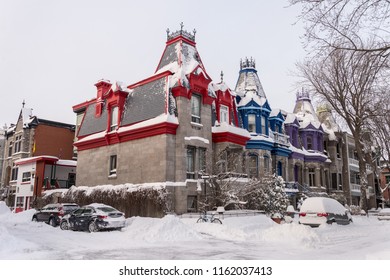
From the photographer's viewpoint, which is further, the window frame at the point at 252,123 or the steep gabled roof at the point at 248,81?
the steep gabled roof at the point at 248,81

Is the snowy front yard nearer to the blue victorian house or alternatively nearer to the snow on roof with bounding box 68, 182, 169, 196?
the snow on roof with bounding box 68, 182, 169, 196

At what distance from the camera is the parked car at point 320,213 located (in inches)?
723

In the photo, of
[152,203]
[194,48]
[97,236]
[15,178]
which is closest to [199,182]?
[152,203]

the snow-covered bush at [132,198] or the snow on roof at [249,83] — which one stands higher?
the snow on roof at [249,83]

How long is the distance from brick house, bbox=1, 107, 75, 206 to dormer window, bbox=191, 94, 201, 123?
23075 millimetres

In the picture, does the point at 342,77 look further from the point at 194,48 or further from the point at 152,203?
the point at 152,203

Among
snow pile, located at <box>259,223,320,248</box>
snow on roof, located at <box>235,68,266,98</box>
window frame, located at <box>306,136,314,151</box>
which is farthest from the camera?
window frame, located at <box>306,136,314,151</box>

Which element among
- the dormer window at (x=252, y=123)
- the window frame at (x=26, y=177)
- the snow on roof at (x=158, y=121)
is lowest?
the window frame at (x=26, y=177)

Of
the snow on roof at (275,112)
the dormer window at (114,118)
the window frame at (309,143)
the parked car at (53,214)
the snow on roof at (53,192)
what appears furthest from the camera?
the window frame at (309,143)

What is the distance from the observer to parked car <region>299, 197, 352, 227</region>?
18.4m

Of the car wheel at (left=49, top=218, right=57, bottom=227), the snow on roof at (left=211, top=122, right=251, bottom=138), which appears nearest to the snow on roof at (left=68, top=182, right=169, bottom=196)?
the car wheel at (left=49, top=218, right=57, bottom=227)

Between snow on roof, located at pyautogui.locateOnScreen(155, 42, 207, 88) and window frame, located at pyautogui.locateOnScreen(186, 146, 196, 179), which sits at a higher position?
snow on roof, located at pyautogui.locateOnScreen(155, 42, 207, 88)

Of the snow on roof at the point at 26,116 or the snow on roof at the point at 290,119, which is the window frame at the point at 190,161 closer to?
the snow on roof at the point at 290,119

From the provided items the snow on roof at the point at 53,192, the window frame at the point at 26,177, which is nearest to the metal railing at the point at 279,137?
the snow on roof at the point at 53,192
